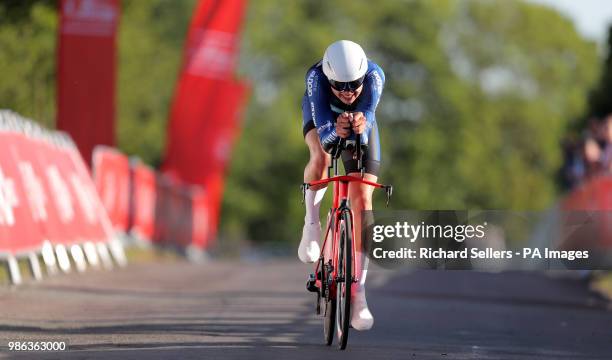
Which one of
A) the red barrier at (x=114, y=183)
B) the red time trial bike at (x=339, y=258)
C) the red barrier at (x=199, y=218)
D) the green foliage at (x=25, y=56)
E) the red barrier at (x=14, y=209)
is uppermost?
the green foliage at (x=25, y=56)

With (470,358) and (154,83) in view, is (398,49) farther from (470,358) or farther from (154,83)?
(470,358)

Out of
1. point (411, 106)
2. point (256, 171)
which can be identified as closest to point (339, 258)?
point (411, 106)

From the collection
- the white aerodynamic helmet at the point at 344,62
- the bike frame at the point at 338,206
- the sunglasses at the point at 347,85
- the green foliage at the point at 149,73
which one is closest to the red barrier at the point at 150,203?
the green foliage at the point at 149,73

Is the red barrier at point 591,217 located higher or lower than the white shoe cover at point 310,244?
higher

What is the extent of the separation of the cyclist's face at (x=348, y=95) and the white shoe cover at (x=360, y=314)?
1206 mm

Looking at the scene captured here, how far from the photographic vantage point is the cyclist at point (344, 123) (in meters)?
9.31

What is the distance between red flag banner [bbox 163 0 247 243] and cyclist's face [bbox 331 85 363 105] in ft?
78.3

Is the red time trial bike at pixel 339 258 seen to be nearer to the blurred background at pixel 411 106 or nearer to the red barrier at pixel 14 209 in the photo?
the red barrier at pixel 14 209

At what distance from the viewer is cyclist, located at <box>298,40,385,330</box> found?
9312 mm

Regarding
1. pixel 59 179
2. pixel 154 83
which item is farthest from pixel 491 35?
pixel 59 179

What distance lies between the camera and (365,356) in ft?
29.4

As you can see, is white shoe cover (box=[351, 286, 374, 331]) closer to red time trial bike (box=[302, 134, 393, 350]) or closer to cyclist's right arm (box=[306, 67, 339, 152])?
red time trial bike (box=[302, 134, 393, 350])

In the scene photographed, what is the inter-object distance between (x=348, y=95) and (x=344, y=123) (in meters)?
0.33

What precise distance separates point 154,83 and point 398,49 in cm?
1462
